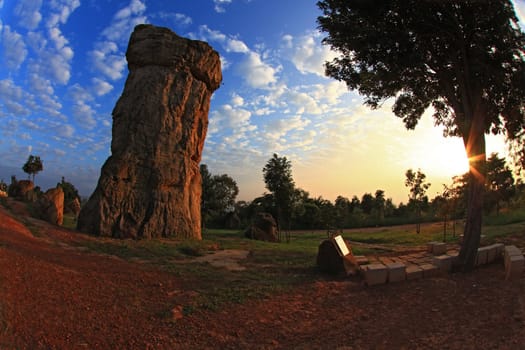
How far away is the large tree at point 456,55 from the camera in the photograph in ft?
28.0

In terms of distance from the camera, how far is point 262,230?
25.6m

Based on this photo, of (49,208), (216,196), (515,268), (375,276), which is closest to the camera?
(515,268)

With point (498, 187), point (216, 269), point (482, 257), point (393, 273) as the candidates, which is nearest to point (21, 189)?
point (216, 269)

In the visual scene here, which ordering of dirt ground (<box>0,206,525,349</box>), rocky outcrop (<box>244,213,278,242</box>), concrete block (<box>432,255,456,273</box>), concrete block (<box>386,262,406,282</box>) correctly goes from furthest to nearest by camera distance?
rocky outcrop (<box>244,213,278,242</box>) → concrete block (<box>432,255,456,273</box>) → concrete block (<box>386,262,406,282</box>) → dirt ground (<box>0,206,525,349</box>)

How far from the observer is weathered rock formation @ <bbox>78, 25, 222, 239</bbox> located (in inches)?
568

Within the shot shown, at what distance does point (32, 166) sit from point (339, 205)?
4288cm

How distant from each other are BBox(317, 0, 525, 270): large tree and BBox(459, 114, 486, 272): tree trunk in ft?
0.08

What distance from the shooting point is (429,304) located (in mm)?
6227

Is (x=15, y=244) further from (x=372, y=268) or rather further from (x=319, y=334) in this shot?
(x=372, y=268)

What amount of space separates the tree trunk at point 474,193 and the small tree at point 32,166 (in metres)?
51.1

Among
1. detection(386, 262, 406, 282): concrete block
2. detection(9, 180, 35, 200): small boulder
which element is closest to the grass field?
detection(386, 262, 406, 282): concrete block

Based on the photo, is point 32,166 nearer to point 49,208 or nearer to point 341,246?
point 49,208

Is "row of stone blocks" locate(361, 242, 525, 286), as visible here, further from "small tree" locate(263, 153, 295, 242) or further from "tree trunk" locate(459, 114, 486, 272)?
"small tree" locate(263, 153, 295, 242)

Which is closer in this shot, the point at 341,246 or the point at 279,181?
the point at 341,246
